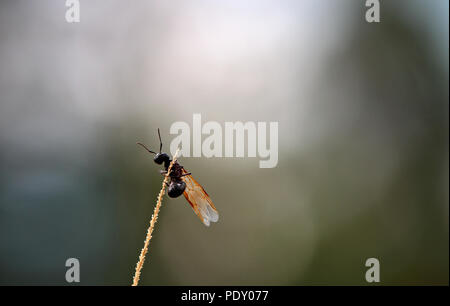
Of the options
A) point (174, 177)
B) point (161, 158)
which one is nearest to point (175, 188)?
point (174, 177)

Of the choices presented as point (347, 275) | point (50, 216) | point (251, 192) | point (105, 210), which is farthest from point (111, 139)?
point (347, 275)

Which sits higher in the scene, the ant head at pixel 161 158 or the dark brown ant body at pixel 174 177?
the ant head at pixel 161 158

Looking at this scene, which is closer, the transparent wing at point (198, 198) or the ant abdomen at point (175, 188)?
the ant abdomen at point (175, 188)

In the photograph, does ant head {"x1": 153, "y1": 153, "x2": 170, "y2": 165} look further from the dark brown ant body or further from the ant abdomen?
the ant abdomen

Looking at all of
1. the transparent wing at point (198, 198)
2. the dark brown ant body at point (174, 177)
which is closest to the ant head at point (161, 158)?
the dark brown ant body at point (174, 177)

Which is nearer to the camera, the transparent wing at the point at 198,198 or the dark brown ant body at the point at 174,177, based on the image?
the dark brown ant body at the point at 174,177

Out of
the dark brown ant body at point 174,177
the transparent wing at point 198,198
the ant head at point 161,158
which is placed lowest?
the transparent wing at point 198,198

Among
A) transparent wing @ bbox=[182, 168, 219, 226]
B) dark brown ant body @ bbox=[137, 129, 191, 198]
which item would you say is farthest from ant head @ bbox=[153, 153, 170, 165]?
transparent wing @ bbox=[182, 168, 219, 226]

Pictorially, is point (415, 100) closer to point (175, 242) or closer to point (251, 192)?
point (251, 192)

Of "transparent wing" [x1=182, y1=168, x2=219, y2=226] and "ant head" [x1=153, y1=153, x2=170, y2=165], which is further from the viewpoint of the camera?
"transparent wing" [x1=182, y1=168, x2=219, y2=226]

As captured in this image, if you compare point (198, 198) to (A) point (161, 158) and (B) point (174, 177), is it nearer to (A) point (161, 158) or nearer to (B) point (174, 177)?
(B) point (174, 177)

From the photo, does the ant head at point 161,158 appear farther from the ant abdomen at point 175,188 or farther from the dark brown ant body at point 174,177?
the ant abdomen at point 175,188

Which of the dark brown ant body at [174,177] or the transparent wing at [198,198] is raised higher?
the dark brown ant body at [174,177]

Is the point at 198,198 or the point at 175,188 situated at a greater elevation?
the point at 175,188
